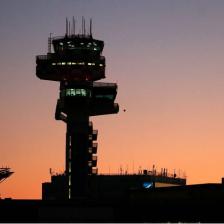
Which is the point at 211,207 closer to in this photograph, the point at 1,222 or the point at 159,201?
the point at 159,201

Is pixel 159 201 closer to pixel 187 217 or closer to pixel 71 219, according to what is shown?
pixel 187 217

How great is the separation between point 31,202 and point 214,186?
137ft

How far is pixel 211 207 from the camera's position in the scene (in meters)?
143

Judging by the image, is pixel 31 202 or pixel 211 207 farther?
pixel 31 202

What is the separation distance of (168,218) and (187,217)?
373 centimetres

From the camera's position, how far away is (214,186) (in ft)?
469

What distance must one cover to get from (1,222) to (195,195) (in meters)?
41.3

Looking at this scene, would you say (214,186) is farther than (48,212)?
No

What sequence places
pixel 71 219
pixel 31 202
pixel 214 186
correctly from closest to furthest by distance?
pixel 214 186, pixel 71 219, pixel 31 202

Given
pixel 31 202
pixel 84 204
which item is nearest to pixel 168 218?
pixel 84 204

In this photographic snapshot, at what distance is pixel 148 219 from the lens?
149125mm

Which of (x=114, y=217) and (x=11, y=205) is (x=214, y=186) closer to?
(x=114, y=217)

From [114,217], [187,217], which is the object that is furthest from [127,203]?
[187,217]

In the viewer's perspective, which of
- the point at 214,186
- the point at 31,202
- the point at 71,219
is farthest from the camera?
the point at 31,202
